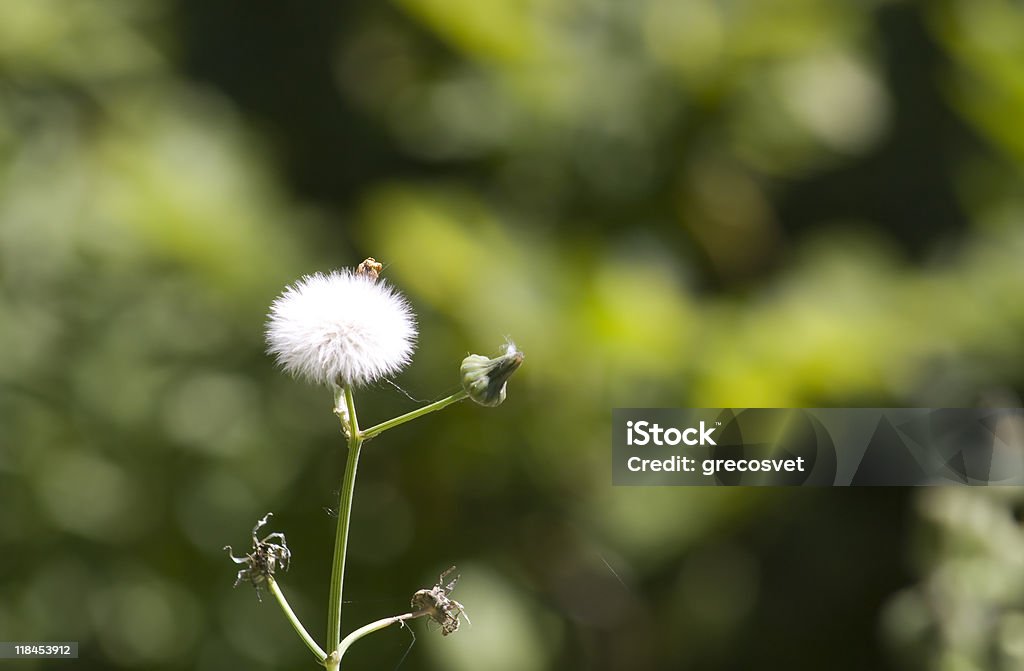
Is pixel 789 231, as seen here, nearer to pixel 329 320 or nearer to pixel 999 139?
pixel 999 139

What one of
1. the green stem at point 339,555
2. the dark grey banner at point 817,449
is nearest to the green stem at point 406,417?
the green stem at point 339,555

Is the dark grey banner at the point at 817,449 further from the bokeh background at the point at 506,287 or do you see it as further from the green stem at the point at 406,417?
the green stem at the point at 406,417

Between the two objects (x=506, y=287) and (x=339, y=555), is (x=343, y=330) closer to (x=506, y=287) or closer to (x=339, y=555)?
(x=339, y=555)

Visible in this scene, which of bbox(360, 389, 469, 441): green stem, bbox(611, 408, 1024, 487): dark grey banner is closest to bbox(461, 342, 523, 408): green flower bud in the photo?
bbox(360, 389, 469, 441): green stem

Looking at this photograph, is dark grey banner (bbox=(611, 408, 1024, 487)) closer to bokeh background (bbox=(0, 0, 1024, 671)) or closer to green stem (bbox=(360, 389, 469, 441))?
bokeh background (bbox=(0, 0, 1024, 671))

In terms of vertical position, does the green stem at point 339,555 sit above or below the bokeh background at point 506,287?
below

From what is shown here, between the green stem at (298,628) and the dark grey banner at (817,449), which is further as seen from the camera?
the dark grey banner at (817,449)

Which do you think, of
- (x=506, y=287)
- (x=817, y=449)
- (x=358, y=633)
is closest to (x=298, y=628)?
(x=358, y=633)

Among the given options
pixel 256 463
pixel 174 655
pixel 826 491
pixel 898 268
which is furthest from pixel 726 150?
pixel 174 655
